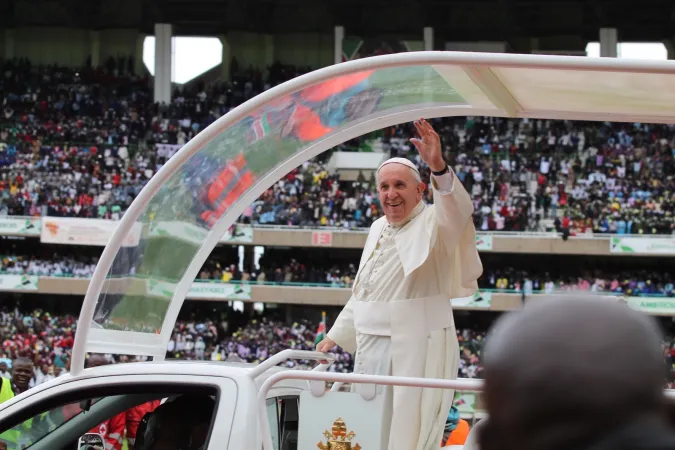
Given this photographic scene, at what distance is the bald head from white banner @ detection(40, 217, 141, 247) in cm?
2840

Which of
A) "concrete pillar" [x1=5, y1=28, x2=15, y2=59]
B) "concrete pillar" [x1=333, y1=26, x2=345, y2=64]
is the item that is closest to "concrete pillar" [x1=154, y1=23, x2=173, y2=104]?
"concrete pillar" [x1=333, y1=26, x2=345, y2=64]

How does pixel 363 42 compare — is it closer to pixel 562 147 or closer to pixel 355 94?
pixel 562 147

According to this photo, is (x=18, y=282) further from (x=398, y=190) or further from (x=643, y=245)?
(x=398, y=190)

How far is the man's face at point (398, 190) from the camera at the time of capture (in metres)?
4.56

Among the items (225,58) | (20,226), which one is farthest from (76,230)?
(225,58)

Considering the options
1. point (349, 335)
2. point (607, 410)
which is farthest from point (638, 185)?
point (607, 410)

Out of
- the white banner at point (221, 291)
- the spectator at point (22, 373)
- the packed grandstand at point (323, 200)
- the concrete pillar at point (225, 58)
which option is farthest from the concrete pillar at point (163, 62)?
the spectator at point (22, 373)

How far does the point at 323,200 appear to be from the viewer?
1189 inches

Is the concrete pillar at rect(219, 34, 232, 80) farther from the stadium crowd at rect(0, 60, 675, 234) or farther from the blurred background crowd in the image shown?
the blurred background crowd

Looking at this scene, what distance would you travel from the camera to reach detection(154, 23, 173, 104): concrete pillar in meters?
35.3

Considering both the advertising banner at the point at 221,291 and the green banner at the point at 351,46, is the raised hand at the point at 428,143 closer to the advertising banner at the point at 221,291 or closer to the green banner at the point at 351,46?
the advertising banner at the point at 221,291

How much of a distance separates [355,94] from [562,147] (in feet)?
91.6

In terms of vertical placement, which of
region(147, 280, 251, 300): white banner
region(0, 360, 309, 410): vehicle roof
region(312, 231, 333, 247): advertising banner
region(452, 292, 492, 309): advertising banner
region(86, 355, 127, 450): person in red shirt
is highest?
region(312, 231, 333, 247): advertising banner

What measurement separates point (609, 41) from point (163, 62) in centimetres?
1537
